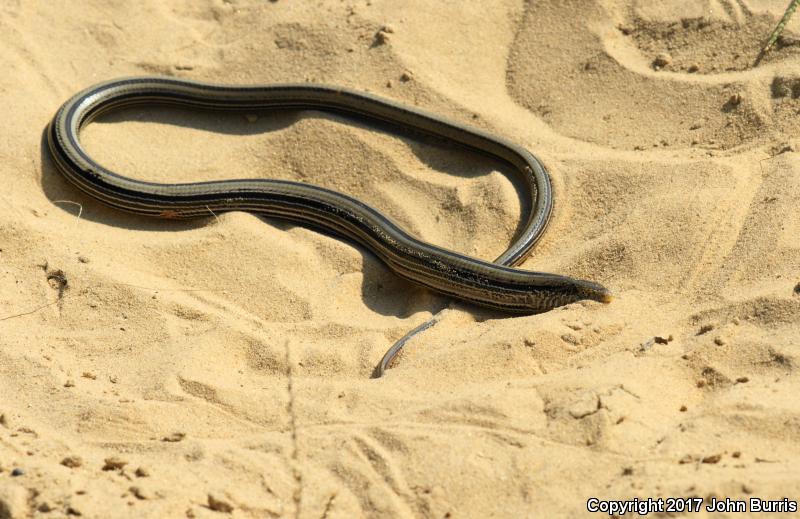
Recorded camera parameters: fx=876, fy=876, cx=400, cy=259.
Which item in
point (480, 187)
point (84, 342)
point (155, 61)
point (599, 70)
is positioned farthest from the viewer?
point (155, 61)

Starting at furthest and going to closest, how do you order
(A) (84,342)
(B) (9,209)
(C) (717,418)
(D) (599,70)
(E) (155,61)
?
(E) (155,61), (D) (599,70), (B) (9,209), (A) (84,342), (C) (717,418)

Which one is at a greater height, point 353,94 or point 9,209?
point 353,94

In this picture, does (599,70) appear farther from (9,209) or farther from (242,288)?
(9,209)

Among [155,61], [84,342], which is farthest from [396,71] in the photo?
[84,342]

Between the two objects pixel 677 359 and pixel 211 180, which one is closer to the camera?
pixel 677 359

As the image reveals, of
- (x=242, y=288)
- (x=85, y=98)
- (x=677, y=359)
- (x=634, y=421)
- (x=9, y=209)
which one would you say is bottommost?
(x=634, y=421)

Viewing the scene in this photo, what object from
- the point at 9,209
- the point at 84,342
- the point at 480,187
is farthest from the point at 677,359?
the point at 9,209
